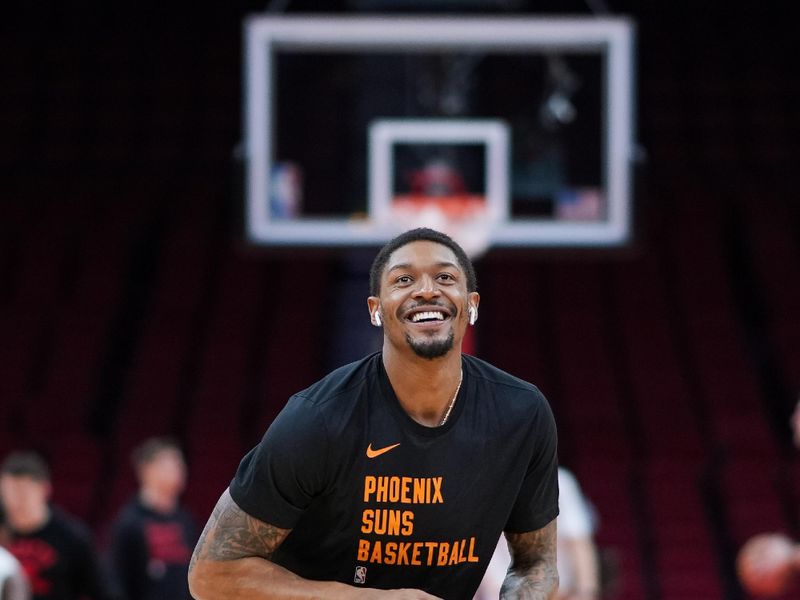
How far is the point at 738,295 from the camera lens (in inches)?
531

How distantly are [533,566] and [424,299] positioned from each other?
74cm

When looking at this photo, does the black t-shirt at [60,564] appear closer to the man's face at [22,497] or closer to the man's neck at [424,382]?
the man's face at [22,497]

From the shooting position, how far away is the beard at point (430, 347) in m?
3.00

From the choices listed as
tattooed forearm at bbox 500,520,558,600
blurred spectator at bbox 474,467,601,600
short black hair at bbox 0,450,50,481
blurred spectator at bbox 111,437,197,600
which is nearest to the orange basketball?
blurred spectator at bbox 474,467,601,600

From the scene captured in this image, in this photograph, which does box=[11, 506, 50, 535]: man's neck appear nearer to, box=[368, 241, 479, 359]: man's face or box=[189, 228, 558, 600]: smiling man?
box=[189, 228, 558, 600]: smiling man

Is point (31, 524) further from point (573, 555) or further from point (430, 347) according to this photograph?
point (430, 347)

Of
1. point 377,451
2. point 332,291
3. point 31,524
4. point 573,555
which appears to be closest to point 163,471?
point 31,524

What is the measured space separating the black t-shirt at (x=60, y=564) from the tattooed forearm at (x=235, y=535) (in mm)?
3697

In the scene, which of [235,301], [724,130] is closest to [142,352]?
[235,301]

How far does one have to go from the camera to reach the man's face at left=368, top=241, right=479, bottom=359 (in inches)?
118

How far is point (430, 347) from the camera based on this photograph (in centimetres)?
300

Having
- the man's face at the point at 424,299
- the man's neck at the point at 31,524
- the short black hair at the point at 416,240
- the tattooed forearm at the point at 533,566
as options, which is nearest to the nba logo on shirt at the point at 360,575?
the tattooed forearm at the point at 533,566

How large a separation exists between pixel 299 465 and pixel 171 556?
4.65m

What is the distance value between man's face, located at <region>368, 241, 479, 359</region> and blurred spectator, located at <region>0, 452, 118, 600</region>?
3.89 meters
